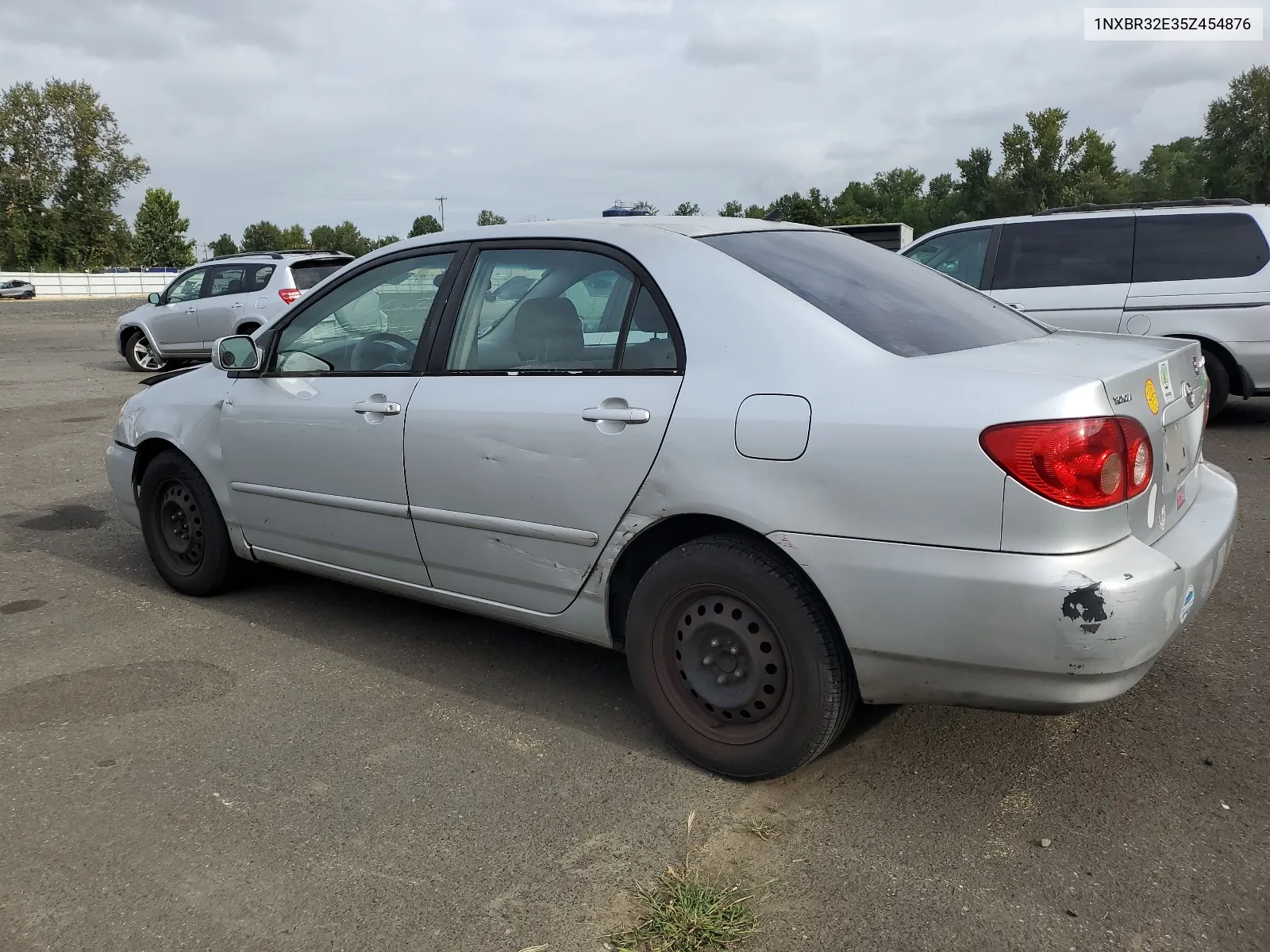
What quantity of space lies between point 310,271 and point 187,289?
2.24 meters

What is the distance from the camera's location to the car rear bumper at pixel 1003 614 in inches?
95.1

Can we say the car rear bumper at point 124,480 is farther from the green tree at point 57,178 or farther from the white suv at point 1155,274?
the green tree at point 57,178

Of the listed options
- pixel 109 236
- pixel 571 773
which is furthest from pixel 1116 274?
pixel 109 236

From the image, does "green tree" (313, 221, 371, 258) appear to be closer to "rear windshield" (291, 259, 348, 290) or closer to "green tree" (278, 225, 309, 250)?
"green tree" (278, 225, 309, 250)

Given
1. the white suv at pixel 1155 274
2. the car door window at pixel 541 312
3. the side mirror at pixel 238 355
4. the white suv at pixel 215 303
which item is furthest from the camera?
the white suv at pixel 215 303

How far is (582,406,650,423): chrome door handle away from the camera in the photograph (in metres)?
3.02

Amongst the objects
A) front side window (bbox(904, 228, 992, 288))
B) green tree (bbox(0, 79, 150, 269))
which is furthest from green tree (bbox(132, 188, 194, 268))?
front side window (bbox(904, 228, 992, 288))

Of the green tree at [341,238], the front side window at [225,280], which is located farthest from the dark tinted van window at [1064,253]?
the green tree at [341,238]

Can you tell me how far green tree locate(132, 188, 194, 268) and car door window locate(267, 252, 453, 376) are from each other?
80146 millimetres

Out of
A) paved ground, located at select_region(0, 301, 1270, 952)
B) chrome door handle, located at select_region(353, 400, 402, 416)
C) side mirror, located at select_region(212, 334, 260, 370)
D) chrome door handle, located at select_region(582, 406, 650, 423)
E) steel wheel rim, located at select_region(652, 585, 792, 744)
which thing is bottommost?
paved ground, located at select_region(0, 301, 1270, 952)

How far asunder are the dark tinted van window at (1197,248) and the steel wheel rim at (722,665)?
676cm

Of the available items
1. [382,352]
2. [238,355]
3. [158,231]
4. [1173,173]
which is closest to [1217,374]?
[382,352]

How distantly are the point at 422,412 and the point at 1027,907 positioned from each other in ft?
7.82

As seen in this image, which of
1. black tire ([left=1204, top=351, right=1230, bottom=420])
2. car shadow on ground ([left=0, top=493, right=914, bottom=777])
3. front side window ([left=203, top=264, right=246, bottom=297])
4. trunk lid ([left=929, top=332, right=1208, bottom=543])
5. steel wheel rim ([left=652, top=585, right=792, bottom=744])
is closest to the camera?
trunk lid ([left=929, top=332, right=1208, bottom=543])
